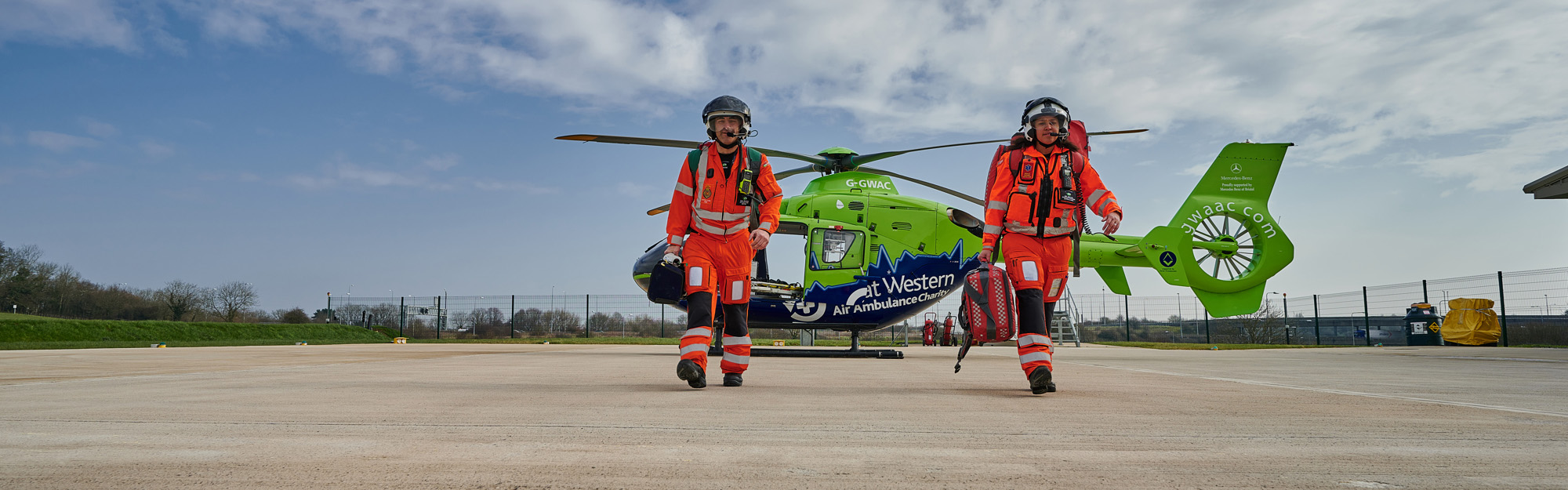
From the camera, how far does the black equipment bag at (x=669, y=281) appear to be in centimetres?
374

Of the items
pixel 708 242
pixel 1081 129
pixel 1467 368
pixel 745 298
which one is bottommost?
pixel 1467 368

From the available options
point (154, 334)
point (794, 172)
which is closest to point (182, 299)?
point (154, 334)

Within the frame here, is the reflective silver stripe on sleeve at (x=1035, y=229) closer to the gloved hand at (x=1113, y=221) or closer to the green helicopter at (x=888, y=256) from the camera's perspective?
the gloved hand at (x=1113, y=221)

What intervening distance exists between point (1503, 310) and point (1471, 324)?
26.4 inches

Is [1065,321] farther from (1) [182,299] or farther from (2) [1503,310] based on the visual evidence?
(1) [182,299]

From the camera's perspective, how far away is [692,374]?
11.0 feet

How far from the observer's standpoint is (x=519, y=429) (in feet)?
5.67

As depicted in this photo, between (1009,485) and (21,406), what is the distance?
2.99 meters

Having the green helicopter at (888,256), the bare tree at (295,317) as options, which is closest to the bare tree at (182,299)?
the bare tree at (295,317)

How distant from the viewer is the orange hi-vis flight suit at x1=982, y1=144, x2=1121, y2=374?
369 centimetres

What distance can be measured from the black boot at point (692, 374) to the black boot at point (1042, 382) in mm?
1485

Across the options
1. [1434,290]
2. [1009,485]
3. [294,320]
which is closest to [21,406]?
[1009,485]

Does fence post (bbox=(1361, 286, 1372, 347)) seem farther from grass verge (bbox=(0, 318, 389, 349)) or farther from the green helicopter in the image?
grass verge (bbox=(0, 318, 389, 349))

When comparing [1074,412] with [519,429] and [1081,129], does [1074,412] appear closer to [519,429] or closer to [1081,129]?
[519,429]
